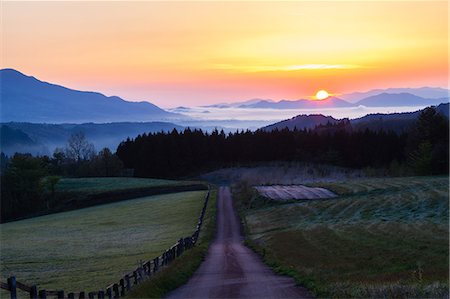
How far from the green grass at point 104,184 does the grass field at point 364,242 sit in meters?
44.1

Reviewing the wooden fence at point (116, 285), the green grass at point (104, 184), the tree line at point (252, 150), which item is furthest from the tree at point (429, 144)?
the wooden fence at point (116, 285)

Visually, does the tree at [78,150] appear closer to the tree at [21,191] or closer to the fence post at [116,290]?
the tree at [21,191]

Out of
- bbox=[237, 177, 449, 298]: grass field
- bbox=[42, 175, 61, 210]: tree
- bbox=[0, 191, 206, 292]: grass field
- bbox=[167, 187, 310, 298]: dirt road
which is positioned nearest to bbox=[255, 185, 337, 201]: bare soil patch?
bbox=[237, 177, 449, 298]: grass field

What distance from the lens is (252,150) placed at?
423ft

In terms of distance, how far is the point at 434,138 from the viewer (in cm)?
9262

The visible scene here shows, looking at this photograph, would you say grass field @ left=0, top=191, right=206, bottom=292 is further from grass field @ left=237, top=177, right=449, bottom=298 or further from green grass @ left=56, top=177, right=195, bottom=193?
green grass @ left=56, top=177, right=195, bottom=193

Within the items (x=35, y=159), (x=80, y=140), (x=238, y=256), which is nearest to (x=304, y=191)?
(x=238, y=256)

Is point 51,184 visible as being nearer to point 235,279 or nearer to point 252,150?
point 252,150

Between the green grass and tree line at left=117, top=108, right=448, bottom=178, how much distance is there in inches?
821

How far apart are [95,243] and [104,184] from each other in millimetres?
57300

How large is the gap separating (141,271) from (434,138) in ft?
264

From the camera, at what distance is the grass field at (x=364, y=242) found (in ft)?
62.5

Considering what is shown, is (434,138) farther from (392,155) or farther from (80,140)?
(80,140)

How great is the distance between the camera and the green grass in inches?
3824
